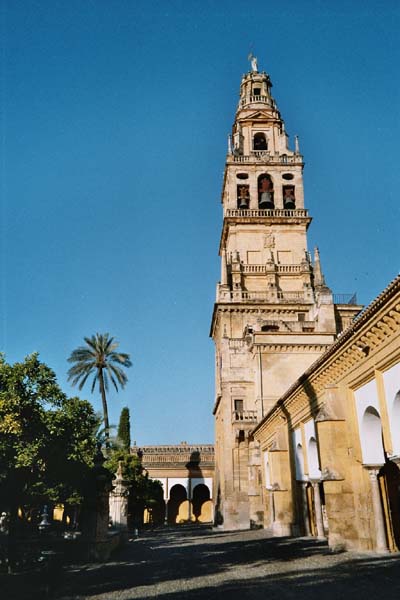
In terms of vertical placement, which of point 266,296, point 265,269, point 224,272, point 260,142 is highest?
point 260,142

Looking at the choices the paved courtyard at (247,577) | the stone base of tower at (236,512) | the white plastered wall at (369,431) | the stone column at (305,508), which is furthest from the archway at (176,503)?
the white plastered wall at (369,431)

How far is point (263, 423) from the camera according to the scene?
25.4 metres

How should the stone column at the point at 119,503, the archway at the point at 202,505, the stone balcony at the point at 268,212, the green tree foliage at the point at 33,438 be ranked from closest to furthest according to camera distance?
the green tree foliage at the point at 33,438 < the stone column at the point at 119,503 < the stone balcony at the point at 268,212 < the archway at the point at 202,505

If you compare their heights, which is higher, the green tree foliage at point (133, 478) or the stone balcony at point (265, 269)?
the stone balcony at point (265, 269)

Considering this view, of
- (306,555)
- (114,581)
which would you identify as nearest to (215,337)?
(306,555)

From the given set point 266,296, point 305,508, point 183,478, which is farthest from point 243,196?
point 183,478

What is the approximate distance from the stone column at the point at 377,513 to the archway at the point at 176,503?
4642 centimetres

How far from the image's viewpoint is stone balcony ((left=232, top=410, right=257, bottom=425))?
31.4 metres

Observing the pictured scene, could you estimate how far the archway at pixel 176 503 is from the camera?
55531mm

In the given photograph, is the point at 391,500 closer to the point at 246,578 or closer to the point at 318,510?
the point at 246,578

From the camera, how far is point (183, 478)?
2110 inches

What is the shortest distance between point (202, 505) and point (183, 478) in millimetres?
4977

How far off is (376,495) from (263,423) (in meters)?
13.5

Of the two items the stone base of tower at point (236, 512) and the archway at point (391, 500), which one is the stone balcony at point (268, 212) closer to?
the stone base of tower at point (236, 512)
